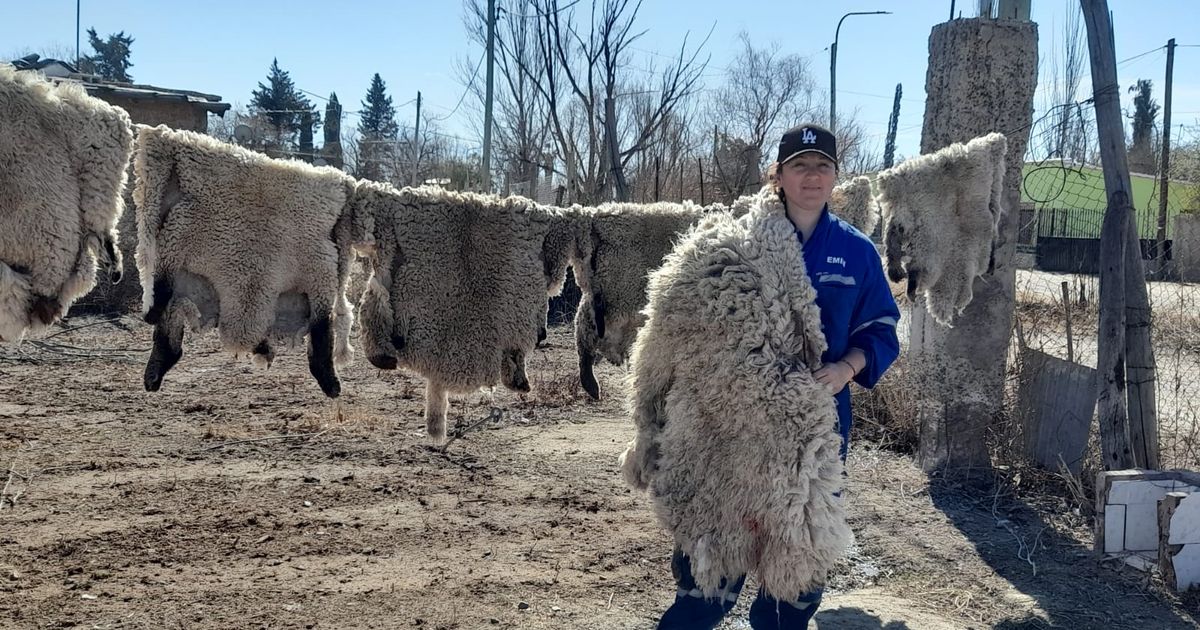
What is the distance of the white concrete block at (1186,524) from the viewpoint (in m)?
3.84

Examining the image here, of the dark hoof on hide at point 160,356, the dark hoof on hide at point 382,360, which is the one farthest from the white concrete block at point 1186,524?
the dark hoof on hide at point 160,356

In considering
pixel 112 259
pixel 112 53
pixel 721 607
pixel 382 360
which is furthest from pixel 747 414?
pixel 112 53

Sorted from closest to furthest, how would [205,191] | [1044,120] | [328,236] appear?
[205,191] → [328,236] → [1044,120]

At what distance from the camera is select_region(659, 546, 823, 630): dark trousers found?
2.60 metres

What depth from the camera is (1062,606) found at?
3.87 metres

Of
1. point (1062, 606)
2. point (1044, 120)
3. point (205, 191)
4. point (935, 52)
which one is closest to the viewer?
point (205, 191)

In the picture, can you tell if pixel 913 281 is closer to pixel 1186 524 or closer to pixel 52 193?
pixel 1186 524

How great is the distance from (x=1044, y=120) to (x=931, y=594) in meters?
2.62

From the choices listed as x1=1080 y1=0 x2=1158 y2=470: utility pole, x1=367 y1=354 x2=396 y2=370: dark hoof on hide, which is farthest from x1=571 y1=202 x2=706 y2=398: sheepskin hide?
x1=1080 y1=0 x2=1158 y2=470: utility pole

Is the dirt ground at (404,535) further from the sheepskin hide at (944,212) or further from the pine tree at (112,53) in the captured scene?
the pine tree at (112,53)

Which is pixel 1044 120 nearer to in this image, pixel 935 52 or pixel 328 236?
pixel 935 52

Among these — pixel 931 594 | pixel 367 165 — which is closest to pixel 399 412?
pixel 931 594

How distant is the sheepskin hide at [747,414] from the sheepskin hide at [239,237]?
1.40 meters

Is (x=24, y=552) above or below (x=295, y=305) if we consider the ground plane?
below
